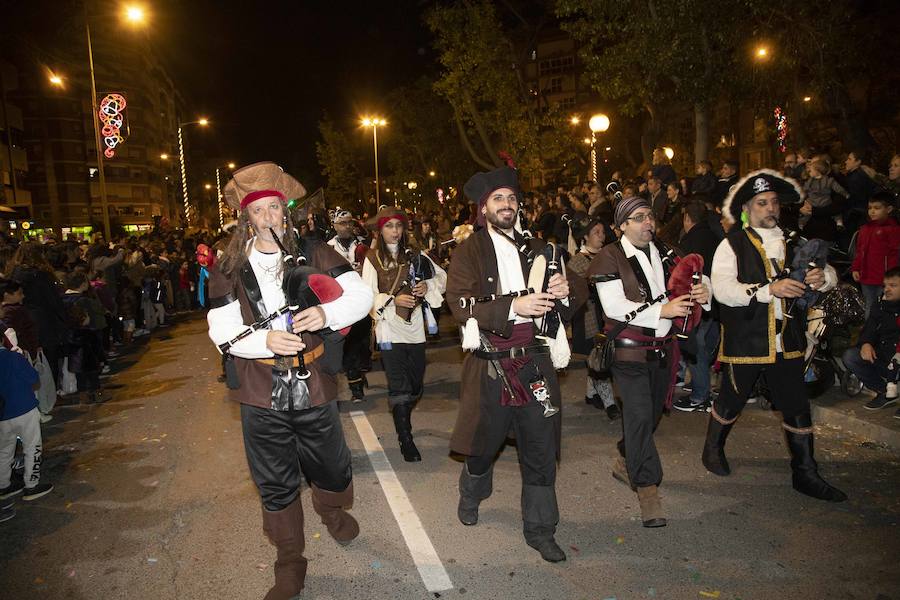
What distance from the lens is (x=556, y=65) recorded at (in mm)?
53812

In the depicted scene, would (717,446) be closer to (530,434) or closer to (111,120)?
(530,434)

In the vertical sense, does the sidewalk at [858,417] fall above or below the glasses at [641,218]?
below

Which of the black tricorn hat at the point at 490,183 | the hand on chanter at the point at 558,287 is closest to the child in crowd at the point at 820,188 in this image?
the black tricorn hat at the point at 490,183

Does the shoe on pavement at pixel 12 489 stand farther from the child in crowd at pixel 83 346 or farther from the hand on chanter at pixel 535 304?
the hand on chanter at pixel 535 304

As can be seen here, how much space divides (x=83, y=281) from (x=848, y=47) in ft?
53.5

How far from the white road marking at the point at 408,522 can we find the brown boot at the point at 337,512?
380mm

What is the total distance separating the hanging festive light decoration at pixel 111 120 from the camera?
21484 millimetres

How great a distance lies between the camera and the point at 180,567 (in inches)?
166

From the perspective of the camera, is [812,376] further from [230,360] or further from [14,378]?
[14,378]

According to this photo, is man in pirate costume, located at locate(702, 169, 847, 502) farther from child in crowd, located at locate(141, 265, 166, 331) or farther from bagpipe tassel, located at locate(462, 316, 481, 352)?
child in crowd, located at locate(141, 265, 166, 331)

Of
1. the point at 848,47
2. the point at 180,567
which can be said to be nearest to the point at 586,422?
the point at 180,567

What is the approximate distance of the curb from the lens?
581 cm

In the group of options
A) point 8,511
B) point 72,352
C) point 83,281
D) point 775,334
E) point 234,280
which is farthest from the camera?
point 83,281

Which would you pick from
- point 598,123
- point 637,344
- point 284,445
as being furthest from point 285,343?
point 598,123
